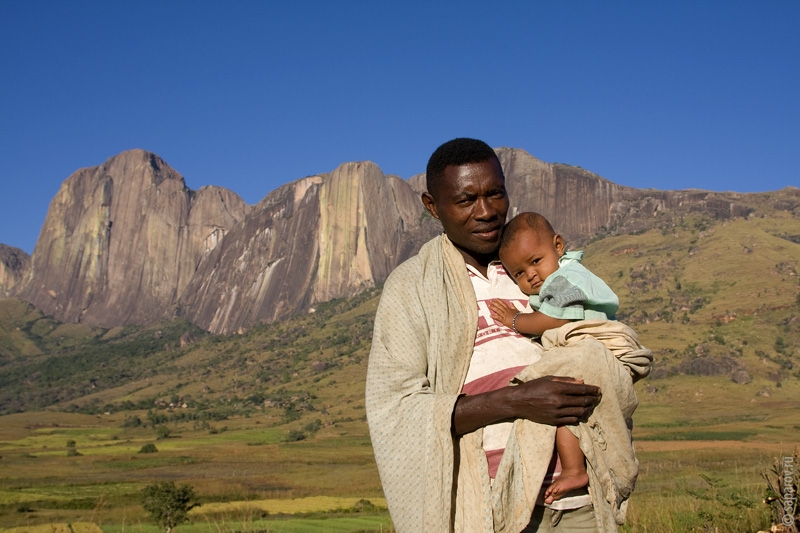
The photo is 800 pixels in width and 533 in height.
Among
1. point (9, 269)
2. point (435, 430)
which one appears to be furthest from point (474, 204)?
point (9, 269)

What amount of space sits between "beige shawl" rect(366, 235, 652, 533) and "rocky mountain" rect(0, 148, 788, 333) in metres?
95.7


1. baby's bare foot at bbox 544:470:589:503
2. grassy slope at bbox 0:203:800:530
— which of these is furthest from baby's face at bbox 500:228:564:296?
grassy slope at bbox 0:203:800:530

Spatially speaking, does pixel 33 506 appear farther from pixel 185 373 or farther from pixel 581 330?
pixel 185 373

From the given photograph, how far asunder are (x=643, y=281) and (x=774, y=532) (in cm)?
7348

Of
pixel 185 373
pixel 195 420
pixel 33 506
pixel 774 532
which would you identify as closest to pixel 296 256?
pixel 185 373

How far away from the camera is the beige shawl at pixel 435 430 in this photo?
2.61 m

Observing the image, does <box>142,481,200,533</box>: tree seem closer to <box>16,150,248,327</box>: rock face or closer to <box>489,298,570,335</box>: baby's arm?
<box>489,298,570,335</box>: baby's arm

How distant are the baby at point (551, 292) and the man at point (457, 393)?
0.22 feet

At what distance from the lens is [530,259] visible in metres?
3.02

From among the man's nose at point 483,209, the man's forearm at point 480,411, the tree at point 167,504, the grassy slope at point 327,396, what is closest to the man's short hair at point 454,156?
the man's nose at point 483,209

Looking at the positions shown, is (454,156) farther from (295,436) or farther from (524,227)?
(295,436)

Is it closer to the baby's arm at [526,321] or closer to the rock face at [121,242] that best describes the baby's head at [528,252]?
the baby's arm at [526,321]

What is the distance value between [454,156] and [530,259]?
501 mm

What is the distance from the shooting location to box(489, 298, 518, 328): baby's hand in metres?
2.90
